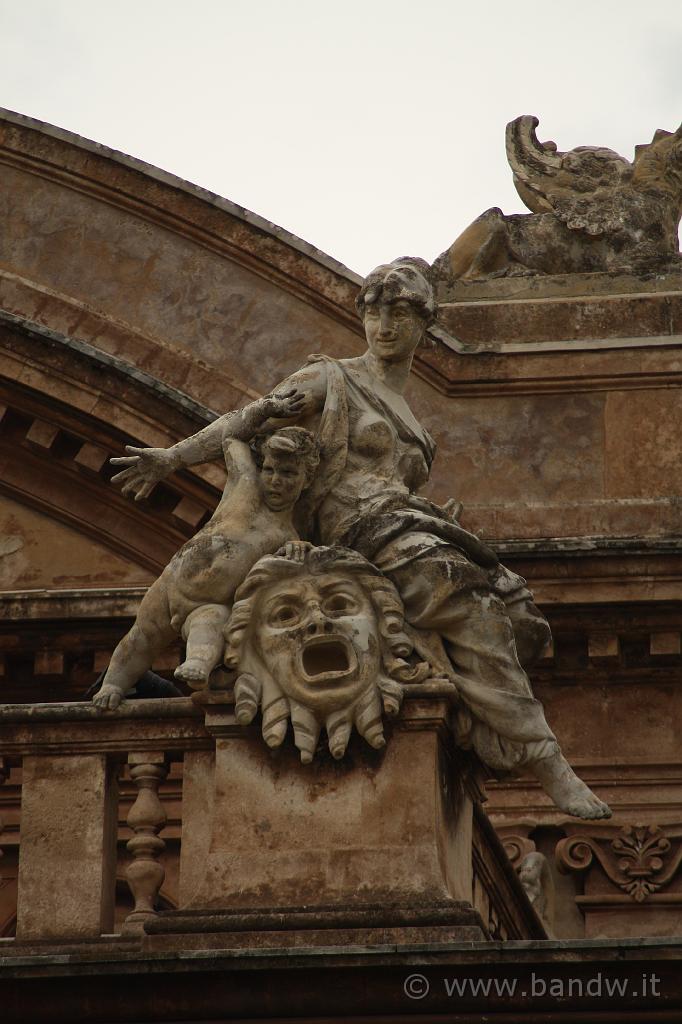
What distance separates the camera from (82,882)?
12.3 m

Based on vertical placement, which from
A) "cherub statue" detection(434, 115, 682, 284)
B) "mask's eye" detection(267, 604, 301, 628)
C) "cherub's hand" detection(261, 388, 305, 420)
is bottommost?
"mask's eye" detection(267, 604, 301, 628)

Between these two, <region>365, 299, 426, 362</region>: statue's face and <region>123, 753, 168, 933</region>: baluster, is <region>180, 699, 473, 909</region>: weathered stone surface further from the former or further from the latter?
<region>365, 299, 426, 362</region>: statue's face

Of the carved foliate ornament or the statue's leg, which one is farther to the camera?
the carved foliate ornament

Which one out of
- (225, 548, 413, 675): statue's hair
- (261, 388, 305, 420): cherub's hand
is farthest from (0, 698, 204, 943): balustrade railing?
(261, 388, 305, 420): cherub's hand

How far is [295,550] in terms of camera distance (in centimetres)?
1239

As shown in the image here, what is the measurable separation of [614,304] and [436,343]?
1113mm

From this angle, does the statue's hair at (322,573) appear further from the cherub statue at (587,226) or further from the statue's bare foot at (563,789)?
the cherub statue at (587,226)

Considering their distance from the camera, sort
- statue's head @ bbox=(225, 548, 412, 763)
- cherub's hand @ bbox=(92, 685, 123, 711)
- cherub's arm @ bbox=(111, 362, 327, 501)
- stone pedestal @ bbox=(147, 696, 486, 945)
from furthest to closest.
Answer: cherub's arm @ bbox=(111, 362, 327, 501), cherub's hand @ bbox=(92, 685, 123, 711), statue's head @ bbox=(225, 548, 412, 763), stone pedestal @ bbox=(147, 696, 486, 945)

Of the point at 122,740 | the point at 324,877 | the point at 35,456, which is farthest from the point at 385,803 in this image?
the point at 35,456

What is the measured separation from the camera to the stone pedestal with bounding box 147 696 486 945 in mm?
11703

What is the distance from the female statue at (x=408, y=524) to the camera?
40.4 ft

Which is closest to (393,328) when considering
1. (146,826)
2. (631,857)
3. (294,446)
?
(294,446)

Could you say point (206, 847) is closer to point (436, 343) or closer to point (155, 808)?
point (155, 808)

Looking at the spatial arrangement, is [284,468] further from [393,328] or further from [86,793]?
[86,793]
